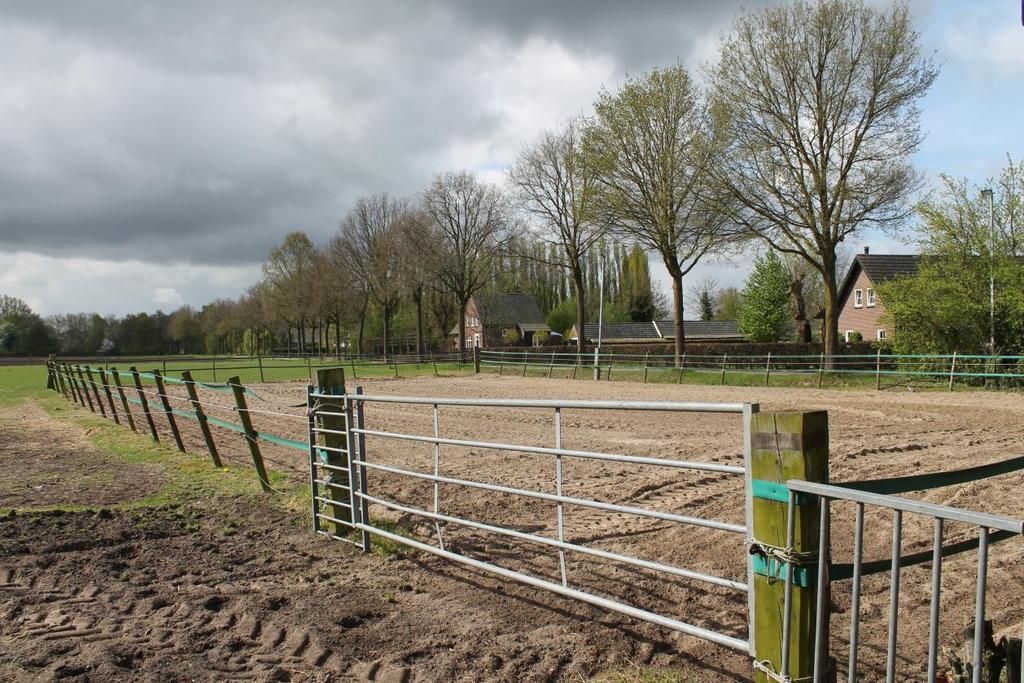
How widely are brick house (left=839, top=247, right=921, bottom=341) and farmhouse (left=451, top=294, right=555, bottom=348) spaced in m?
37.4

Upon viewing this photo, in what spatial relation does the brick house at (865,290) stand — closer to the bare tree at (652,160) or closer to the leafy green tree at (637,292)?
the bare tree at (652,160)

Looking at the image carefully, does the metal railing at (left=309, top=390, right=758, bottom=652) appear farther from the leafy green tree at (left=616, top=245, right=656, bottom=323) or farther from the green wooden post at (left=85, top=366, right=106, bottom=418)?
the leafy green tree at (left=616, top=245, right=656, bottom=323)

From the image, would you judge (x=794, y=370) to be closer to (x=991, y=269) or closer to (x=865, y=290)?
(x=991, y=269)

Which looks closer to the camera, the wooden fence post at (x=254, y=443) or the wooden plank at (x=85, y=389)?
the wooden fence post at (x=254, y=443)

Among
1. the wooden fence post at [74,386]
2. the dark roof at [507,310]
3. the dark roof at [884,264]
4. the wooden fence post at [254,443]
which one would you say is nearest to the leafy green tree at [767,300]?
the dark roof at [884,264]

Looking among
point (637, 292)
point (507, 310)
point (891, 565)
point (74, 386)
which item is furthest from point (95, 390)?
point (637, 292)

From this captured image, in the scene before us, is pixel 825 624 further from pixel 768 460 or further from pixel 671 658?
pixel 671 658

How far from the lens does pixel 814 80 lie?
94.1ft

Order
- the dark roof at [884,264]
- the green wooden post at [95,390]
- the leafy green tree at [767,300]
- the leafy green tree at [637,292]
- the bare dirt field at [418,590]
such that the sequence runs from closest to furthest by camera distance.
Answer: the bare dirt field at [418,590] → the green wooden post at [95,390] → the dark roof at [884,264] → the leafy green tree at [767,300] → the leafy green tree at [637,292]

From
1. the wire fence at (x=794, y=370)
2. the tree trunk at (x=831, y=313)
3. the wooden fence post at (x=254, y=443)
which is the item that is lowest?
the wire fence at (x=794, y=370)

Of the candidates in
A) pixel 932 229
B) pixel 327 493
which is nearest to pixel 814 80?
pixel 932 229

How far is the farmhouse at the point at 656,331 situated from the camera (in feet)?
258

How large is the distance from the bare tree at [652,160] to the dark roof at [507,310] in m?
47.3

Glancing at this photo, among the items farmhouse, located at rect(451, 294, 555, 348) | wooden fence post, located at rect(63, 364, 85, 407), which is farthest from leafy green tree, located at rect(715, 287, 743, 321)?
wooden fence post, located at rect(63, 364, 85, 407)
